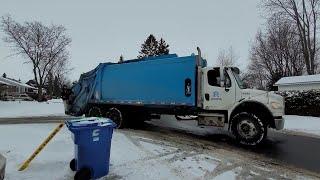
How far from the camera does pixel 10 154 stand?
8.55m

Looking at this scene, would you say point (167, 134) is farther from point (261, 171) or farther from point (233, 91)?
point (261, 171)

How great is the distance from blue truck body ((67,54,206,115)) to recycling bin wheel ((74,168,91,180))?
22.5ft

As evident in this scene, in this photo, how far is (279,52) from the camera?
178 ft

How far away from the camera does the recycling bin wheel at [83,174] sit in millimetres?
6801

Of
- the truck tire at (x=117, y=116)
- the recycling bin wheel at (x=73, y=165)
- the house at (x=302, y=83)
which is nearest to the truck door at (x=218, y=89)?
the truck tire at (x=117, y=116)

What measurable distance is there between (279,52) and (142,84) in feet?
142

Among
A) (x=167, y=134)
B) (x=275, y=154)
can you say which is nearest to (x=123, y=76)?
(x=167, y=134)

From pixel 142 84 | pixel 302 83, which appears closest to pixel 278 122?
pixel 142 84

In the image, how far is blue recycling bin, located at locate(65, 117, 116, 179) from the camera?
6.86 metres

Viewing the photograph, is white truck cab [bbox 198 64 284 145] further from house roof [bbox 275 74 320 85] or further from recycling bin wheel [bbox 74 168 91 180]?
house roof [bbox 275 74 320 85]

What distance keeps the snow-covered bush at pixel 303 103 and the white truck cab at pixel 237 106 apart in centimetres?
1149

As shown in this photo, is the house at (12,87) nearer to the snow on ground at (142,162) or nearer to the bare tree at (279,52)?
the bare tree at (279,52)

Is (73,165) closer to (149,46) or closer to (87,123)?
(87,123)

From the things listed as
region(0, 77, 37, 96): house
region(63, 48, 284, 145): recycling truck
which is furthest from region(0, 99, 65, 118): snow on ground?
region(0, 77, 37, 96): house
